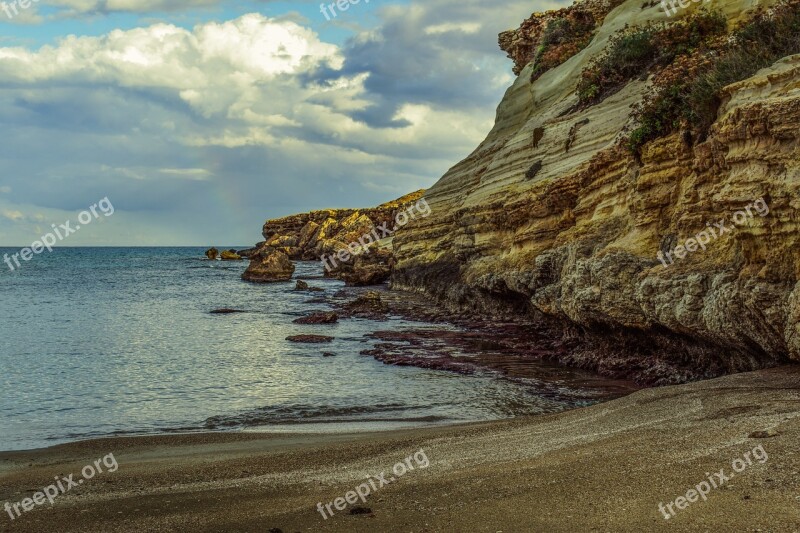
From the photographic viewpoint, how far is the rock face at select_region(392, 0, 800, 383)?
1130 cm

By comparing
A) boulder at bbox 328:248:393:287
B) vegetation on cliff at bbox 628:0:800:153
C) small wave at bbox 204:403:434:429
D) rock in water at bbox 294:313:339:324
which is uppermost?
vegetation on cliff at bbox 628:0:800:153

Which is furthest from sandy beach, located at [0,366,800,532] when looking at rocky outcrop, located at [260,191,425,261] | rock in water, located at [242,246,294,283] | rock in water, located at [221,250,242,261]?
rock in water, located at [221,250,242,261]

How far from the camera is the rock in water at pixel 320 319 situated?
30.9 metres

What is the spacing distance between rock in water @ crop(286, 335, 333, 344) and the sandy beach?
1372 cm

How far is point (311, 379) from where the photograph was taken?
1877cm

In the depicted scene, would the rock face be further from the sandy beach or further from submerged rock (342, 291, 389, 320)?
submerged rock (342, 291, 389, 320)

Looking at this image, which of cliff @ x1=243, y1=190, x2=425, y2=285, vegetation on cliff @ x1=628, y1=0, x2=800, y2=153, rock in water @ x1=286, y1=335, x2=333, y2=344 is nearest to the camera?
vegetation on cliff @ x1=628, y1=0, x2=800, y2=153

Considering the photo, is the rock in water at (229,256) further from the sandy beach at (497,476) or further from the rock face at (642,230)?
the sandy beach at (497,476)

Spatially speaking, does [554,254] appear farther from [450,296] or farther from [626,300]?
[450,296]

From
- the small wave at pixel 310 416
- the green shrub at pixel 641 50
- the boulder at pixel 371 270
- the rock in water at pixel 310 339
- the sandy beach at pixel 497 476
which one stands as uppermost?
the green shrub at pixel 641 50

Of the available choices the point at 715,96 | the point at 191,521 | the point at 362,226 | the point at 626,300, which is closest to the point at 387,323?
the point at 626,300

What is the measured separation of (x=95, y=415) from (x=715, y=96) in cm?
1425

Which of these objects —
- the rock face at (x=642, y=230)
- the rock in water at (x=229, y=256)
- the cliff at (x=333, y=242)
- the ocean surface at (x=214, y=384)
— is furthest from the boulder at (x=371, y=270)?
the rock in water at (x=229, y=256)

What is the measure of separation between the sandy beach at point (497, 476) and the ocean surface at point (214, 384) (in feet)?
8.32
